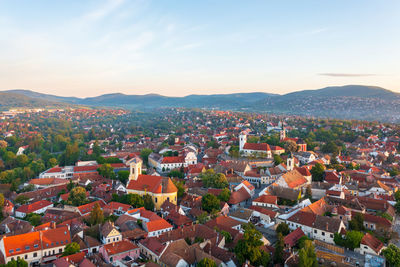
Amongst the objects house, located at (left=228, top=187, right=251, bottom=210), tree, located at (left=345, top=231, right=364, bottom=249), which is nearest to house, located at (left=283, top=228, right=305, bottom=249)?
tree, located at (left=345, top=231, right=364, bottom=249)

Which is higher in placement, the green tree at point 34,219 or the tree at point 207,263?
the tree at point 207,263

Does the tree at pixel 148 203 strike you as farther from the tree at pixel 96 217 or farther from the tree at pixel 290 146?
the tree at pixel 290 146

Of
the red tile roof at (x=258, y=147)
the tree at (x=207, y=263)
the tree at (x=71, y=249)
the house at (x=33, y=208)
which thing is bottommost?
the house at (x=33, y=208)

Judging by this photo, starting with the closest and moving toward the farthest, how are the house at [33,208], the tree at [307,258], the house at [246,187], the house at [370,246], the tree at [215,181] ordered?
the tree at [307,258] < the house at [370,246] < the house at [33,208] < the house at [246,187] < the tree at [215,181]

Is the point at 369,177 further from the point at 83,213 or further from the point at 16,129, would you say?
the point at 16,129

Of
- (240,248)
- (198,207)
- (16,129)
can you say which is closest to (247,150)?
(198,207)

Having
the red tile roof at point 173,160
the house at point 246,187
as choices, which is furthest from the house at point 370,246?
the red tile roof at point 173,160
